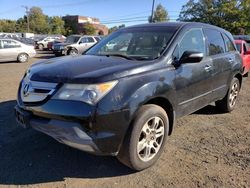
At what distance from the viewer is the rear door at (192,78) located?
432cm

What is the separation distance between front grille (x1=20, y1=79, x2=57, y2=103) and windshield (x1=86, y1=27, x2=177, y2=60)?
1.24 metres

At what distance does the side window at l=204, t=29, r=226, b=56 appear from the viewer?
5.33 metres

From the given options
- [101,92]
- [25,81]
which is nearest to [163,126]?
[101,92]

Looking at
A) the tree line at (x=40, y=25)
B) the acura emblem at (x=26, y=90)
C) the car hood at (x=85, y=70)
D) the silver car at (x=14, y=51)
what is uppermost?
the tree line at (x=40, y=25)

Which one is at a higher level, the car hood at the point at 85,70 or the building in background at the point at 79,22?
the building in background at the point at 79,22

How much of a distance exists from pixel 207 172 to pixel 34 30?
10294cm

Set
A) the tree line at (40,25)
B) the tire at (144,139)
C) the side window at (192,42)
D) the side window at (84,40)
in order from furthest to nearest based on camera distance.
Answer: the tree line at (40,25), the side window at (84,40), the side window at (192,42), the tire at (144,139)

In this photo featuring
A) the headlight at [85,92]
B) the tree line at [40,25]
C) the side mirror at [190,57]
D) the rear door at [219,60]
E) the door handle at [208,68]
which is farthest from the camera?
the tree line at [40,25]

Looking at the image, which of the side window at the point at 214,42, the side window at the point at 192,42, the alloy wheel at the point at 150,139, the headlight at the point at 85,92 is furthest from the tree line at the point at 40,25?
the headlight at the point at 85,92

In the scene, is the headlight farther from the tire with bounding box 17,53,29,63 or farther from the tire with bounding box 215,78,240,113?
the tire with bounding box 17,53,29,63

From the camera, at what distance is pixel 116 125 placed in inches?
133

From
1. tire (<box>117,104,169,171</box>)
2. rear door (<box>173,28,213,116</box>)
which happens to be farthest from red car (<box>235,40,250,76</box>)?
tire (<box>117,104,169,171</box>)

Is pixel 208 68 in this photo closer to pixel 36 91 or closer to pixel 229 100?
pixel 229 100

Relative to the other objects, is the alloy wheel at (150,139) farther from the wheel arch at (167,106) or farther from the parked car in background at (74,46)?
the parked car in background at (74,46)
